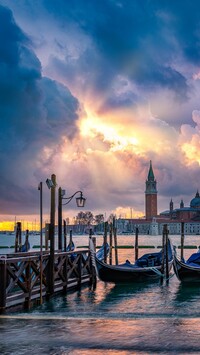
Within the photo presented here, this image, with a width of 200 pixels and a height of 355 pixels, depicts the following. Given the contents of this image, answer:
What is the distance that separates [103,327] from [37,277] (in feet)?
14.3

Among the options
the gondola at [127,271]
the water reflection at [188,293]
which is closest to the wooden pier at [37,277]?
the gondola at [127,271]

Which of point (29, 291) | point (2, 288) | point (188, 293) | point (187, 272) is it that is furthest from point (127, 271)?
point (2, 288)

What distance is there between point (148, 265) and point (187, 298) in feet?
22.8

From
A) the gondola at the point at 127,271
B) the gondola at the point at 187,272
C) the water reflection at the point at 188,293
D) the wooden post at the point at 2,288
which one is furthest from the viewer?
the gondola at the point at 187,272

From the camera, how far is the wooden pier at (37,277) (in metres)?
12.6

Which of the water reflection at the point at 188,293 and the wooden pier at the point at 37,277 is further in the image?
the water reflection at the point at 188,293

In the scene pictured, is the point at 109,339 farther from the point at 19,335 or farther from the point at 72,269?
the point at 72,269

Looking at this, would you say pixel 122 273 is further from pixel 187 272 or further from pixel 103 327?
pixel 103 327

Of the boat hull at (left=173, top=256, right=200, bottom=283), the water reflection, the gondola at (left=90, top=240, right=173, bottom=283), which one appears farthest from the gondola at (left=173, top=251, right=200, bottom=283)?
the gondola at (left=90, top=240, right=173, bottom=283)

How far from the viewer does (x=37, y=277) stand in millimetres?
14555

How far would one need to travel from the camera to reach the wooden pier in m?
12.6

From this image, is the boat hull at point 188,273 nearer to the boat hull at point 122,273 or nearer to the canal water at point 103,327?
the boat hull at point 122,273

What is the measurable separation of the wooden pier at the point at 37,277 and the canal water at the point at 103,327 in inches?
14.2

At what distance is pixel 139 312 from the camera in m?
14.1
